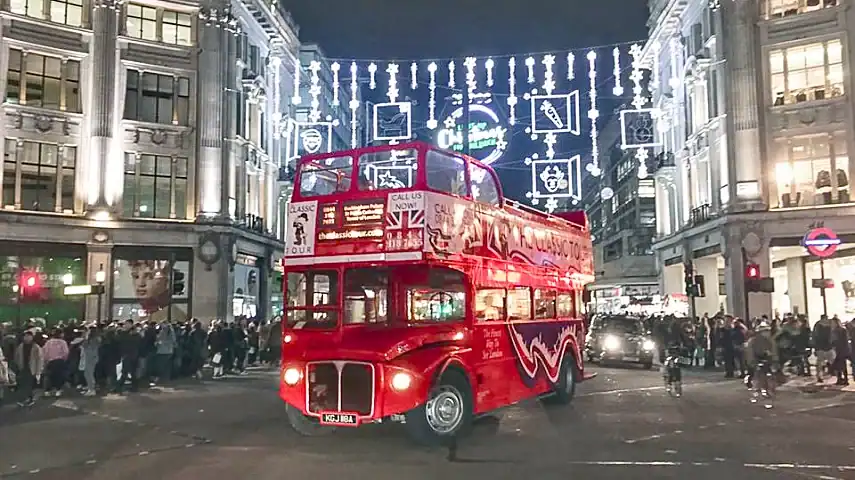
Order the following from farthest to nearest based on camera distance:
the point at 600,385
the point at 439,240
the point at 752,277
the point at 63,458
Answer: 1. the point at 752,277
2. the point at 600,385
3. the point at 439,240
4. the point at 63,458

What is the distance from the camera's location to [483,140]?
2958cm

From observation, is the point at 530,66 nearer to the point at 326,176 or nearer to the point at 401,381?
the point at 326,176

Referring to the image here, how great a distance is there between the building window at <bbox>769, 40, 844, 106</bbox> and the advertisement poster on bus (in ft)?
86.9

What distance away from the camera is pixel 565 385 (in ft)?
54.6

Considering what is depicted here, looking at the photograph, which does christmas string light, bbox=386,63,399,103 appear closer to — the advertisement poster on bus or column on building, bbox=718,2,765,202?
the advertisement poster on bus

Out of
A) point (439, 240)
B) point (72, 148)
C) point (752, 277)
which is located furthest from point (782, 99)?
point (72, 148)

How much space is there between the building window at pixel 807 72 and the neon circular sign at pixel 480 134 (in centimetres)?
1210

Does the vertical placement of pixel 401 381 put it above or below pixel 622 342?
above

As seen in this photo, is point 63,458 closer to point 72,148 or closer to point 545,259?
point 545,259

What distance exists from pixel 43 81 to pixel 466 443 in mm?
27802

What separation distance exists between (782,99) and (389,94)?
17041 mm

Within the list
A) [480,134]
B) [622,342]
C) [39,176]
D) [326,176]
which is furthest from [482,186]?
[39,176]

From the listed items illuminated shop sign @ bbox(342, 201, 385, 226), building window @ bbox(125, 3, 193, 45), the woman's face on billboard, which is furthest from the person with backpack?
building window @ bbox(125, 3, 193, 45)

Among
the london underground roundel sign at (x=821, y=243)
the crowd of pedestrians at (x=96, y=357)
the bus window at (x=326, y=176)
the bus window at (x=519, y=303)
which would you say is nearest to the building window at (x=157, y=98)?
the crowd of pedestrians at (x=96, y=357)
